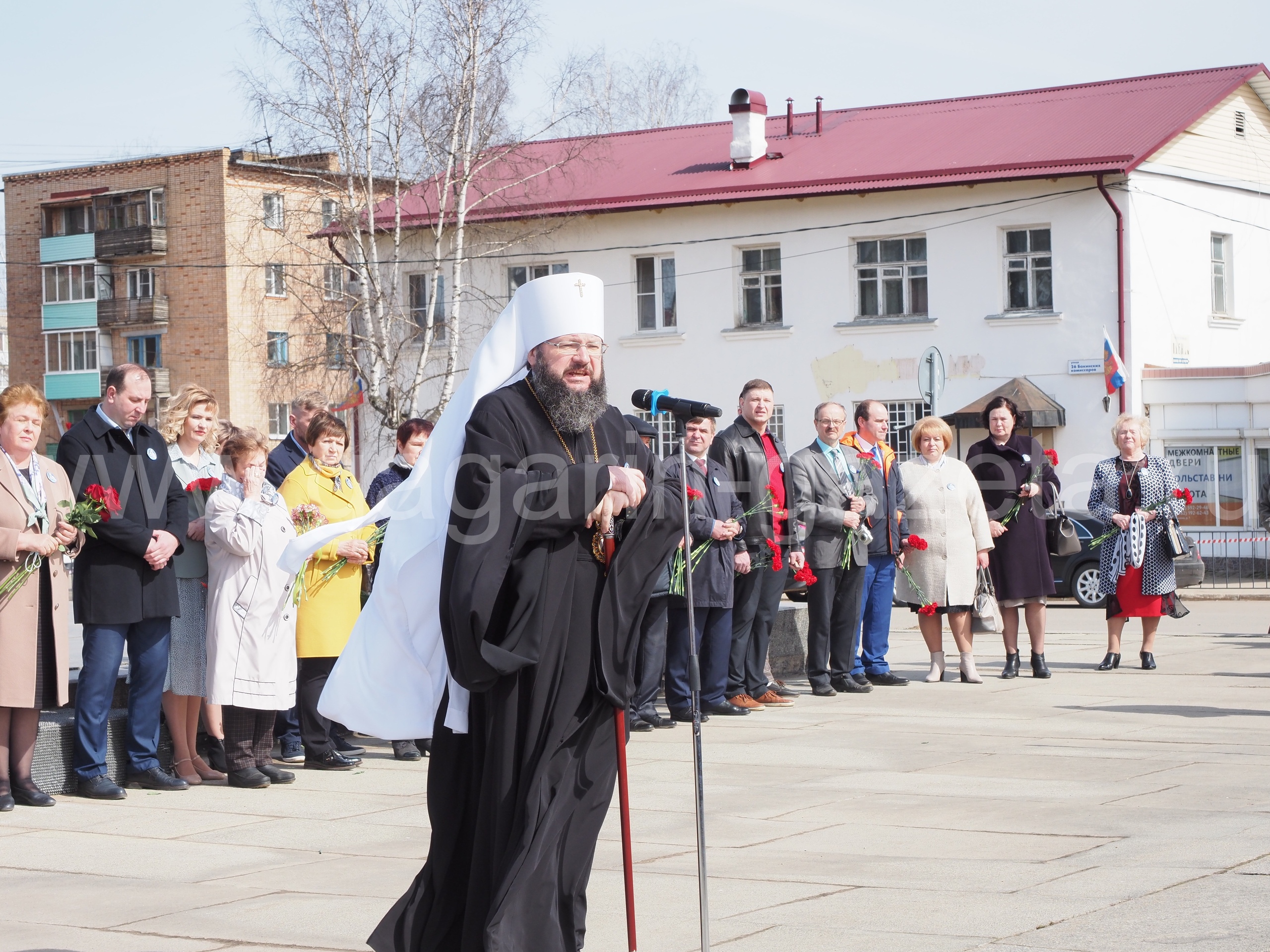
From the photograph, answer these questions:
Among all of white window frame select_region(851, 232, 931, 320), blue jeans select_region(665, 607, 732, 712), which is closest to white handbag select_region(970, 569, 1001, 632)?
blue jeans select_region(665, 607, 732, 712)

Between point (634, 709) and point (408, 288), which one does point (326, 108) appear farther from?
point (634, 709)

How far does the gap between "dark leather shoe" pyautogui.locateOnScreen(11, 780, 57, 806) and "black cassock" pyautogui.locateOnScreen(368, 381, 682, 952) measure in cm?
378

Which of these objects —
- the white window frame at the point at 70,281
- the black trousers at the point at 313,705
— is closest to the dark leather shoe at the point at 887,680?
the black trousers at the point at 313,705

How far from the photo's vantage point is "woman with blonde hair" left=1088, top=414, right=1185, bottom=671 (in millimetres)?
13336

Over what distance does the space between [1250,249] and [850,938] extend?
30977 mm

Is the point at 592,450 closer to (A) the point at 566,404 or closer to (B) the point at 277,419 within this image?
(A) the point at 566,404

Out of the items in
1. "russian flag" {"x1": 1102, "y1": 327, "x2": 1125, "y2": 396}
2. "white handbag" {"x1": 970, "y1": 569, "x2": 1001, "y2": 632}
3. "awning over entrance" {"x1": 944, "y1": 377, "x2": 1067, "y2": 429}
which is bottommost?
"white handbag" {"x1": 970, "y1": 569, "x2": 1001, "y2": 632}

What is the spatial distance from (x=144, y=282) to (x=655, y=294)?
31.1 metres

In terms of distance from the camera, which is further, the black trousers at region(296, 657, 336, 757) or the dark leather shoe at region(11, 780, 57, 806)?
the black trousers at region(296, 657, 336, 757)

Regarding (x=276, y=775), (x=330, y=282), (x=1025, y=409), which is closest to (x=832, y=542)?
(x=276, y=775)

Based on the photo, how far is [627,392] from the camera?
119 ft

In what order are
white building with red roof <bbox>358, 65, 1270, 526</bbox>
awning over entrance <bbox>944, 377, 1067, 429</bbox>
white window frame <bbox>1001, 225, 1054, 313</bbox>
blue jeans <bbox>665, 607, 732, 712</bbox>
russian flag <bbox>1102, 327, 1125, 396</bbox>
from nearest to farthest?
blue jeans <bbox>665, 607, 732, 712</bbox>, russian flag <bbox>1102, 327, 1125, 396</bbox>, awning over entrance <bbox>944, 377, 1067, 429</bbox>, white building with red roof <bbox>358, 65, 1270, 526</bbox>, white window frame <bbox>1001, 225, 1054, 313</bbox>

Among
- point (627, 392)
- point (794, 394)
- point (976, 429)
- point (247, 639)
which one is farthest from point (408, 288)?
point (247, 639)

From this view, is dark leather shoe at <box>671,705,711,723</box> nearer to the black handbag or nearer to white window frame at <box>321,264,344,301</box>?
the black handbag
